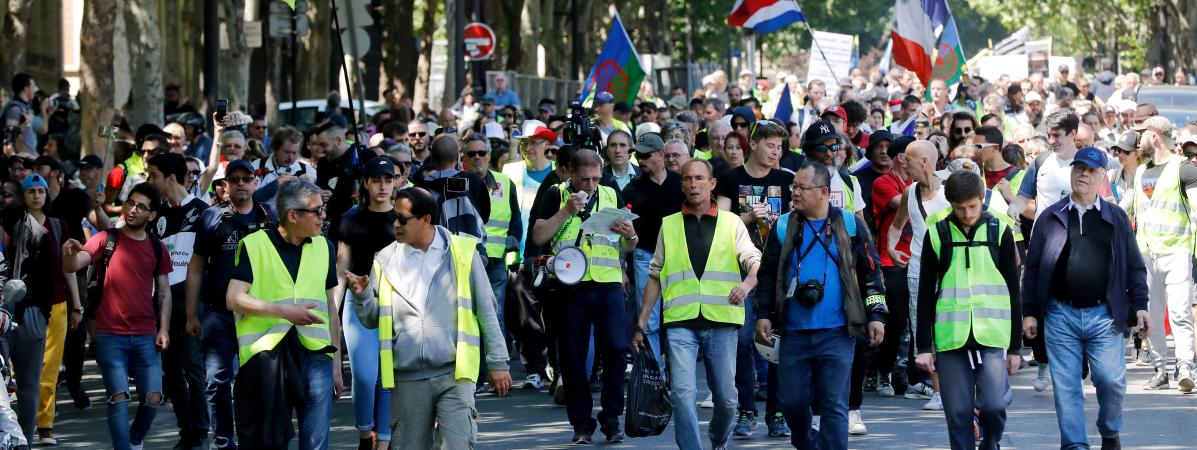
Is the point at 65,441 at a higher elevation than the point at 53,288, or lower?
lower

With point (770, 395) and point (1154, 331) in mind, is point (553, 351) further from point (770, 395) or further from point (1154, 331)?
point (1154, 331)

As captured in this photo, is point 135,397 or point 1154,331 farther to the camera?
point 135,397

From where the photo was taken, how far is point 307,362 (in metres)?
9.24

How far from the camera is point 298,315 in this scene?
352 inches

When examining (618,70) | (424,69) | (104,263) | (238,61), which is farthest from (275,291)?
(424,69)

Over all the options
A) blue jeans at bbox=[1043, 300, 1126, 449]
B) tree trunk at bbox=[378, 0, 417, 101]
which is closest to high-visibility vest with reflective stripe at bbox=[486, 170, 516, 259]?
blue jeans at bbox=[1043, 300, 1126, 449]

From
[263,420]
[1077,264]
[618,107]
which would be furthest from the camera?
[618,107]

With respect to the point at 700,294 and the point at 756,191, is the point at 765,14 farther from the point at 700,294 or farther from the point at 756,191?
the point at 700,294

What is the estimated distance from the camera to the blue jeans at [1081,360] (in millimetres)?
9977

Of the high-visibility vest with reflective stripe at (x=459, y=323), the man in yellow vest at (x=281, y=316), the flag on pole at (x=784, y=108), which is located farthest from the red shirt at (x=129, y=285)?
the flag on pole at (x=784, y=108)

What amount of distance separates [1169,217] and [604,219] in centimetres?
440

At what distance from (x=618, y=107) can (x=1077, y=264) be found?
1179 centimetres

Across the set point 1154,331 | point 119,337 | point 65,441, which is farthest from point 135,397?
point 1154,331

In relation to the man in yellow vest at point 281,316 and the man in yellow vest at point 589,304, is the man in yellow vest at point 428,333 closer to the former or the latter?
the man in yellow vest at point 281,316
